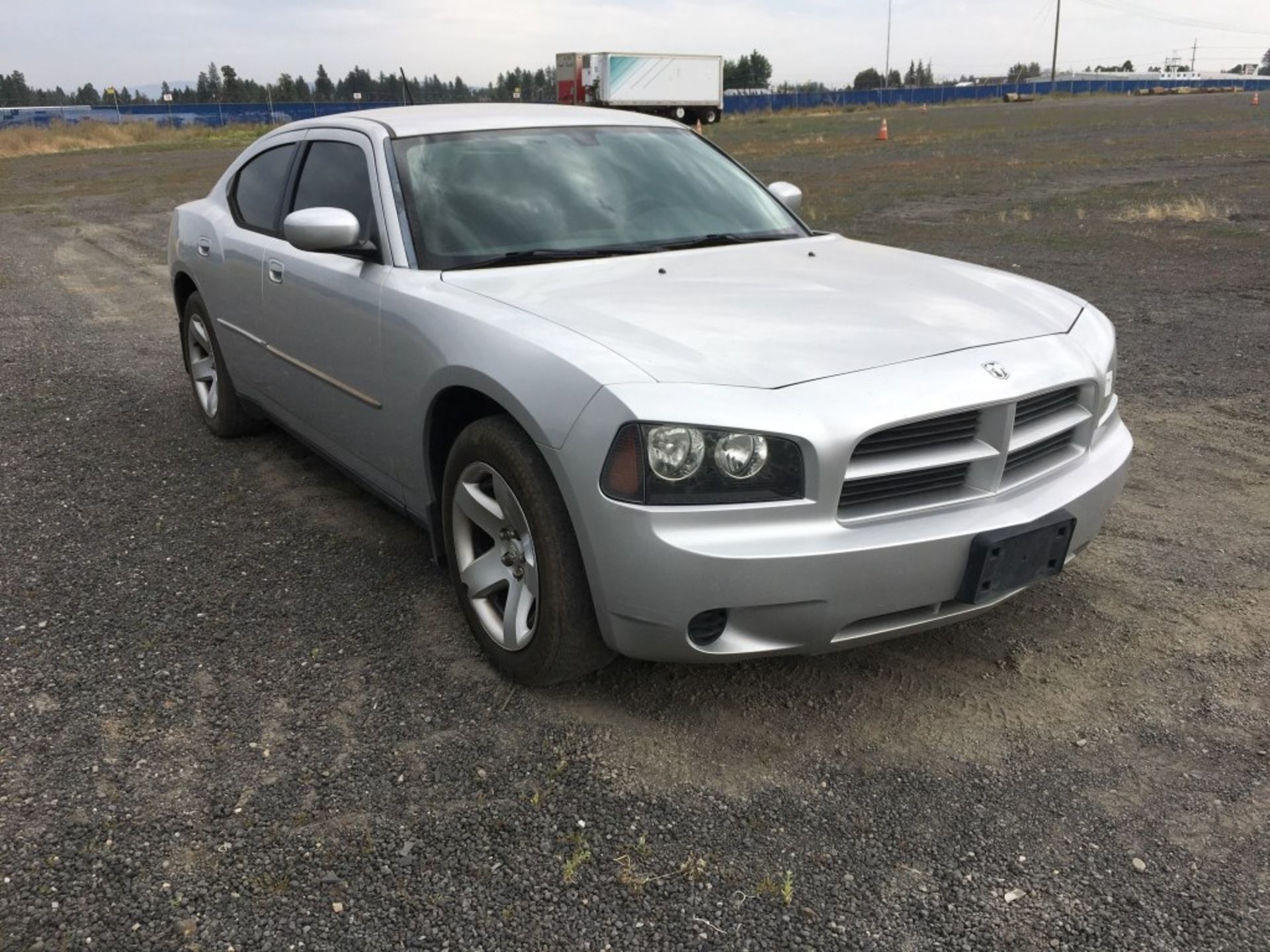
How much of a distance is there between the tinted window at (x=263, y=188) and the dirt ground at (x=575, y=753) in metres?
1.20

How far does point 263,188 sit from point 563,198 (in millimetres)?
1813

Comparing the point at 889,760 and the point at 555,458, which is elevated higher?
the point at 555,458

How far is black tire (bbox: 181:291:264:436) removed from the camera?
203 inches

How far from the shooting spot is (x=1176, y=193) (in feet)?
48.0

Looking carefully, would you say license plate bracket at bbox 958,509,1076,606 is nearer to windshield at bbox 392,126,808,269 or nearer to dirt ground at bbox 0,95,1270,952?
dirt ground at bbox 0,95,1270,952

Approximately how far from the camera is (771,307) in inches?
117

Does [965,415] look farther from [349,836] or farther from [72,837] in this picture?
[72,837]

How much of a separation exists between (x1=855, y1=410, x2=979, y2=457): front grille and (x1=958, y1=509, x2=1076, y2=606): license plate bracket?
0.85 feet

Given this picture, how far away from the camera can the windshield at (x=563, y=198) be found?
347cm

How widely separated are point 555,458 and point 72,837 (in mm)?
1460

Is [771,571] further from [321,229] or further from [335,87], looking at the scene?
[335,87]

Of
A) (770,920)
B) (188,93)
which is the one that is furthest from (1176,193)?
(188,93)

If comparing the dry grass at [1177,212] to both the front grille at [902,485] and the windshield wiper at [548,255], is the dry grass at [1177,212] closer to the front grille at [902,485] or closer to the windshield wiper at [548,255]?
the windshield wiper at [548,255]

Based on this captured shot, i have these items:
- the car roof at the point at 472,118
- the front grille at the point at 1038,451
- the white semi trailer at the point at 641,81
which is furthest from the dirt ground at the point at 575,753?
the white semi trailer at the point at 641,81
